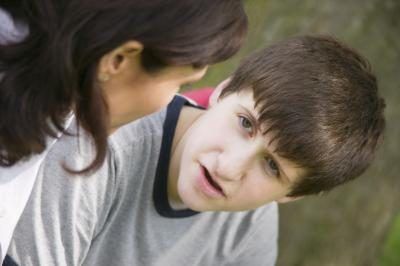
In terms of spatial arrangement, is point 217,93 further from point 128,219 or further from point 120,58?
point 120,58

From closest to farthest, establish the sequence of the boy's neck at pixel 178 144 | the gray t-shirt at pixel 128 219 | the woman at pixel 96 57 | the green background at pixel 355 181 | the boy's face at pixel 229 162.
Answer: the woman at pixel 96 57, the gray t-shirt at pixel 128 219, the boy's face at pixel 229 162, the boy's neck at pixel 178 144, the green background at pixel 355 181

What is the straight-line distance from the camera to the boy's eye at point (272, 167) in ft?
7.16

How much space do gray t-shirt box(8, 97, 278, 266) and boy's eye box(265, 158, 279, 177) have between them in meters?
0.27

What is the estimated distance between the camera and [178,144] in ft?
7.45

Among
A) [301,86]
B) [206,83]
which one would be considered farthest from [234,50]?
[206,83]

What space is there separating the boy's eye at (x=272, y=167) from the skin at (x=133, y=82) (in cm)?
53

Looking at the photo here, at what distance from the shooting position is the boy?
212 centimetres

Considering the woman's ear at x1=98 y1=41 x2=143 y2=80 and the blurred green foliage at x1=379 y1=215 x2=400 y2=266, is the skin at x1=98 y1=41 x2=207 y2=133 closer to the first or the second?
the woman's ear at x1=98 y1=41 x2=143 y2=80

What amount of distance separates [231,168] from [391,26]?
113 cm

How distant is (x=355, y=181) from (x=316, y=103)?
38.2 inches

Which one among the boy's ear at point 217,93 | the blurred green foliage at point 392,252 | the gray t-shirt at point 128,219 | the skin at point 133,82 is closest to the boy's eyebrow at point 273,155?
the boy's ear at point 217,93

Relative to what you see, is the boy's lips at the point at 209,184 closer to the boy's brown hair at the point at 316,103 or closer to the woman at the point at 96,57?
the boy's brown hair at the point at 316,103

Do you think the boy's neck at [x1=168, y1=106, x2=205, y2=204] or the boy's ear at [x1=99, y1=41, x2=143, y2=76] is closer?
the boy's ear at [x1=99, y1=41, x2=143, y2=76]

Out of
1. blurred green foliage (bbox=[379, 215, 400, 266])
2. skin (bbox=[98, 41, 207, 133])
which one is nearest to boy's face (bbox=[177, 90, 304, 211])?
skin (bbox=[98, 41, 207, 133])
